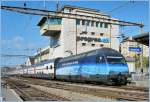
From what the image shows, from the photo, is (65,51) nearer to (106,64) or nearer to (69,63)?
(69,63)

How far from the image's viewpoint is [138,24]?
28141 millimetres

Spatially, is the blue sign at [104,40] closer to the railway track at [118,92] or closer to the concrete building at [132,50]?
the concrete building at [132,50]

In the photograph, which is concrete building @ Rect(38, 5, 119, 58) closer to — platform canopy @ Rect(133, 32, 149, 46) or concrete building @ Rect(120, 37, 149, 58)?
concrete building @ Rect(120, 37, 149, 58)

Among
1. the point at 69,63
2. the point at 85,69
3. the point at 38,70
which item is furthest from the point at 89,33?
the point at 85,69

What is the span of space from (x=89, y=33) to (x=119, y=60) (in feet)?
172

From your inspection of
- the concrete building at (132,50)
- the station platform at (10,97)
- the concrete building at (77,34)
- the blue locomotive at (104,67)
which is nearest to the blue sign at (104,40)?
the concrete building at (77,34)

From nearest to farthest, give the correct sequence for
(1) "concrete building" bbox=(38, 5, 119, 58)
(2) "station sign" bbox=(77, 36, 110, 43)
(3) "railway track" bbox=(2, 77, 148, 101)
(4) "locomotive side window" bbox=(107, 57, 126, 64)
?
(3) "railway track" bbox=(2, 77, 148, 101) → (4) "locomotive side window" bbox=(107, 57, 126, 64) → (1) "concrete building" bbox=(38, 5, 119, 58) → (2) "station sign" bbox=(77, 36, 110, 43)

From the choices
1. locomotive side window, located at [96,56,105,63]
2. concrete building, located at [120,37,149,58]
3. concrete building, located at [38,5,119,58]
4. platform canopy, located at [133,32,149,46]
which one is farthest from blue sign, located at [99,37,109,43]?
platform canopy, located at [133,32,149,46]

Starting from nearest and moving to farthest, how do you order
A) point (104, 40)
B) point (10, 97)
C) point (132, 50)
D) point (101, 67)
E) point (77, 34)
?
point (10, 97), point (101, 67), point (132, 50), point (77, 34), point (104, 40)

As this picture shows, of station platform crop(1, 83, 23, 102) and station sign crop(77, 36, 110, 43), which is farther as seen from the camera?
station sign crop(77, 36, 110, 43)

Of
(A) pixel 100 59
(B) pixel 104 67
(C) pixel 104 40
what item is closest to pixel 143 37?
(B) pixel 104 67

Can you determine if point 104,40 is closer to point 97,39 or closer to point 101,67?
point 97,39

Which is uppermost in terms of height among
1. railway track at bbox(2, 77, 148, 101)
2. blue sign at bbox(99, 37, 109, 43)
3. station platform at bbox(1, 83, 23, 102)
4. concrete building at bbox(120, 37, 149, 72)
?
blue sign at bbox(99, 37, 109, 43)

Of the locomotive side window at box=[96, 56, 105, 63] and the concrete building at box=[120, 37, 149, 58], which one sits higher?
the concrete building at box=[120, 37, 149, 58]
